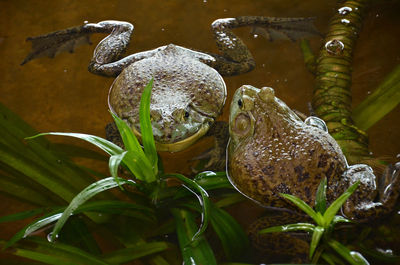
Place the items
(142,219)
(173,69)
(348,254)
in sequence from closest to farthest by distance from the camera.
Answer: (348,254) → (142,219) → (173,69)

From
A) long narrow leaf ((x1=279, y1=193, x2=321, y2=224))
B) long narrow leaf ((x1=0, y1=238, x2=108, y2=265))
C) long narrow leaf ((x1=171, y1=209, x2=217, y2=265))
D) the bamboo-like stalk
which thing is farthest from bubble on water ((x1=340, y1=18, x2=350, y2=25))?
long narrow leaf ((x1=0, y1=238, x2=108, y2=265))

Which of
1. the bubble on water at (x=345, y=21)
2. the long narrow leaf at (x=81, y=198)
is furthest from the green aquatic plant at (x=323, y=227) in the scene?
the bubble on water at (x=345, y=21)

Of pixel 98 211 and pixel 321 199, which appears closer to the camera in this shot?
pixel 321 199

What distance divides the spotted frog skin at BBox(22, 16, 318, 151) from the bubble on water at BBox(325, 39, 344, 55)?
0.16 meters

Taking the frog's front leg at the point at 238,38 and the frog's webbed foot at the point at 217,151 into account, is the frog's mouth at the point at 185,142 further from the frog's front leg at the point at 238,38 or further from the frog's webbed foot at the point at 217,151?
the frog's front leg at the point at 238,38

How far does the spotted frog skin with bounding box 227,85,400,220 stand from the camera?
146 cm

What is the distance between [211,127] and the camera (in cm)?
199

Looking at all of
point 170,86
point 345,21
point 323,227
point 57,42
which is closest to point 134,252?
point 323,227

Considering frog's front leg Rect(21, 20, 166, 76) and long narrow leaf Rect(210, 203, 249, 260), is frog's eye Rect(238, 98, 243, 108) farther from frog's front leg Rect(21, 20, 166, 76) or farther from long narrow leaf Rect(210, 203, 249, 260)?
frog's front leg Rect(21, 20, 166, 76)

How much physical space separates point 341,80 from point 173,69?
0.84m

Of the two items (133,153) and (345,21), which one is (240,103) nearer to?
(133,153)

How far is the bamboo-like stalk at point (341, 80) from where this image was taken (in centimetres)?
177

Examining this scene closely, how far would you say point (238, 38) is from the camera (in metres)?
2.30

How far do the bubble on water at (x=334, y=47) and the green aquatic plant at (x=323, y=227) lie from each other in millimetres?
938
